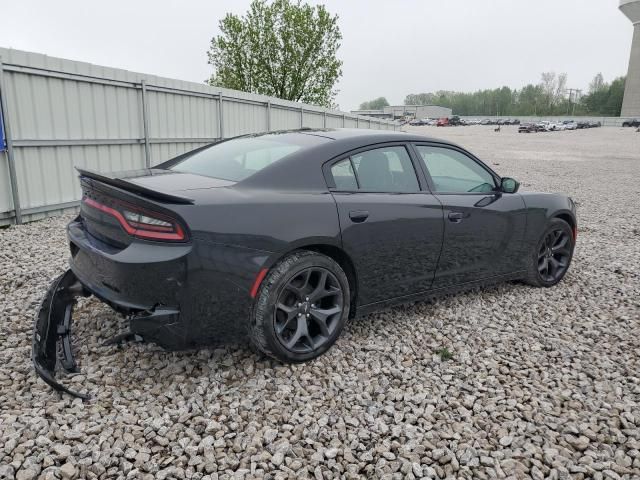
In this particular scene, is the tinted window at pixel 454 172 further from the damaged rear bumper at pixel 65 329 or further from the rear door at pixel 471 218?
the damaged rear bumper at pixel 65 329

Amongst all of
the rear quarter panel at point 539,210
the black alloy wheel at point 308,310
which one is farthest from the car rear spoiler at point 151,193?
the rear quarter panel at point 539,210

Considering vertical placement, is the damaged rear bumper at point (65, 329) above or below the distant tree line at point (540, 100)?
below

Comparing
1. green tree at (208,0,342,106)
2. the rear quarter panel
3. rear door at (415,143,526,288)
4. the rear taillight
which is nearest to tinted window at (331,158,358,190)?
rear door at (415,143,526,288)

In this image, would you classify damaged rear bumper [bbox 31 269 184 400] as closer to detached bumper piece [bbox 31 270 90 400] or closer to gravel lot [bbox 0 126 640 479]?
detached bumper piece [bbox 31 270 90 400]

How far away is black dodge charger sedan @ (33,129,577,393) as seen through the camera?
260 cm

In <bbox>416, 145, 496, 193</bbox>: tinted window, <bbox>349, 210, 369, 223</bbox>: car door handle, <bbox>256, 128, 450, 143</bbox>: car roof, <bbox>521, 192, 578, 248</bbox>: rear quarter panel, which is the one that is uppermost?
<bbox>256, 128, 450, 143</bbox>: car roof

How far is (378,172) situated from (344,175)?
0.33 m

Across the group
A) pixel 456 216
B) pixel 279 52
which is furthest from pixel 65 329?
pixel 279 52

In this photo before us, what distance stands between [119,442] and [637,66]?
4016 inches

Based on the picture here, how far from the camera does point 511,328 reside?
3836 millimetres

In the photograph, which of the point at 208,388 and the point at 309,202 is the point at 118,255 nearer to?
the point at 208,388

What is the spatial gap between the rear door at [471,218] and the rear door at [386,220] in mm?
143

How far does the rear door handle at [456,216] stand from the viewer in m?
3.72

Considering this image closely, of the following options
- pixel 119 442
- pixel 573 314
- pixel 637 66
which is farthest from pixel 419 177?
pixel 637 66
